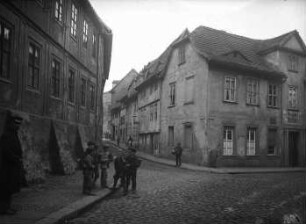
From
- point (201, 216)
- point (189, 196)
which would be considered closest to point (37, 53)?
point (189, 196)

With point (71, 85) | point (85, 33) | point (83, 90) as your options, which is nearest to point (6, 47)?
point (71, 85)

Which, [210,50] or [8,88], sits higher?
[210,50]

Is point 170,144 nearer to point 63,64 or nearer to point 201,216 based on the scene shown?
point 63,64

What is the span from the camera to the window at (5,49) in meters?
11.2

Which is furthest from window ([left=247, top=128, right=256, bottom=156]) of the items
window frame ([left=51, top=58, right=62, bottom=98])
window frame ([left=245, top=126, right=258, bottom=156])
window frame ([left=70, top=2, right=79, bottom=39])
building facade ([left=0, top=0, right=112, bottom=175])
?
window frame ([left=51, top=58, right=62, bottom=98])

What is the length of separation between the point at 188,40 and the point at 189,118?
221 inches

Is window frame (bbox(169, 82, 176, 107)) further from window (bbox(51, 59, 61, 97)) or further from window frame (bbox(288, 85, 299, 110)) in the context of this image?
window (bbox(51, 59, 61, 97))

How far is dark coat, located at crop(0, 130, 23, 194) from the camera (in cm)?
729

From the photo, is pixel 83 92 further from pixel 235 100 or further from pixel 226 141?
pixel 235 100

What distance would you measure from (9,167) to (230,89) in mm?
19748

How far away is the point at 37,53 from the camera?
14172 millimetres

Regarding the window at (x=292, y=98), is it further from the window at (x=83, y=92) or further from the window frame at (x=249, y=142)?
the window at (x=83, y=92)

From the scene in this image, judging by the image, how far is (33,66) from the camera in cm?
1374

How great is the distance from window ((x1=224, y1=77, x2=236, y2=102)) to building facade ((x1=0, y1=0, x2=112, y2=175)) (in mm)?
8676
